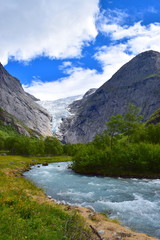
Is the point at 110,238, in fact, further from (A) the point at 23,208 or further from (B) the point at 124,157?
(B) the point at 124,157

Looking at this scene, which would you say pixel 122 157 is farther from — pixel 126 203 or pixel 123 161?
pixel 126 203

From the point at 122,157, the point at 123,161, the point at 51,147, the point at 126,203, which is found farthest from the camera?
the point at 51,147

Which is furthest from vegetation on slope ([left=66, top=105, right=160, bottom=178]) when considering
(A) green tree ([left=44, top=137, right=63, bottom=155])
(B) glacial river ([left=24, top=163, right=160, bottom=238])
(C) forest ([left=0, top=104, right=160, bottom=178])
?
(A) green tree ([left=44, top=137, right=63, bottom=155])

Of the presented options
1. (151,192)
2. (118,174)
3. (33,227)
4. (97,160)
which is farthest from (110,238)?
(97,160)

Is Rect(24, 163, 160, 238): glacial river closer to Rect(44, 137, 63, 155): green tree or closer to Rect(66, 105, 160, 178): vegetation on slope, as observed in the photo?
Rect(66, 105, 160, 178): vegetation on slope

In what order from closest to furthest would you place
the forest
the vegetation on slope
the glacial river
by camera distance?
the glacial river → the vegetation on slope → the forest

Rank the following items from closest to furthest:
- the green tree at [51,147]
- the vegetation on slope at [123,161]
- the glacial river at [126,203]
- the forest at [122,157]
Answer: the glacial river at [126,203], the vegetation on slope at [123,161], the forest at [122,157], the green tree at [51,147]

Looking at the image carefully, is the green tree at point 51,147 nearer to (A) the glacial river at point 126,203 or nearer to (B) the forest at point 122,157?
(B) the forest at point 122,157

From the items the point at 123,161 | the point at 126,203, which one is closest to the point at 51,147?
the point at 123,161

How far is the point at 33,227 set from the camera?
13.9m

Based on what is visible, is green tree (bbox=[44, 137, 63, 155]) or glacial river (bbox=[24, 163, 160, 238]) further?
green tree (bbox=[44, 137, 63, 155])

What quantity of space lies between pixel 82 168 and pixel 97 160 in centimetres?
638

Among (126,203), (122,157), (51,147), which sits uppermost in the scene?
(122,157)

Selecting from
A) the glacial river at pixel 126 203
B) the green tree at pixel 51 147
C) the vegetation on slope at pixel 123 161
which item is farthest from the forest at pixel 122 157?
the green tree at pixel 51 147
